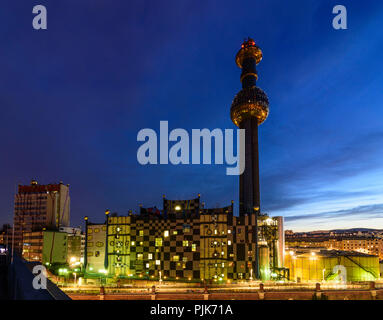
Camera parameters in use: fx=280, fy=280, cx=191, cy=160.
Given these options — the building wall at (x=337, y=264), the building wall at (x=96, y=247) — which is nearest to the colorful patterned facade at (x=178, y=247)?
the building wall at (x=96, y=247)

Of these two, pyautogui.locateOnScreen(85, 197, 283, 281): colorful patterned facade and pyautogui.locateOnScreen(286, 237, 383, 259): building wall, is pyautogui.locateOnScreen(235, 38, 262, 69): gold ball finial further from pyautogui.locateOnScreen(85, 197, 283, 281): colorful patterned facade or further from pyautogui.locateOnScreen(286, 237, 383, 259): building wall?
pyautogui.locateOnScreen(286, 237, 383, 259): building wall

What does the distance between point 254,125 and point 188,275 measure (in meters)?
57.5

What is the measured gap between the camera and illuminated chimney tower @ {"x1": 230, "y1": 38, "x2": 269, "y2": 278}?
289 ft

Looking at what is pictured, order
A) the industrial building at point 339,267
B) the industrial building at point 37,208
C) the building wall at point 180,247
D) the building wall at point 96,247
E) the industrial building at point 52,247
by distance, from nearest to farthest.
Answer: the building wall at point 180,247 → the industrial building at point 339,267 → the building wall at point 96,247 → the industrial building at point 52,247 → the industrial building at point 37,208

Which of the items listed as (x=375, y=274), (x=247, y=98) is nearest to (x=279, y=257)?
(x=375, y=274)

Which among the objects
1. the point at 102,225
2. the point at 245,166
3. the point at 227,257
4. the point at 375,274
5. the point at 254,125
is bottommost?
the point at 375,274

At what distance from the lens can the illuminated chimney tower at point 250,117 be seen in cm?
8794

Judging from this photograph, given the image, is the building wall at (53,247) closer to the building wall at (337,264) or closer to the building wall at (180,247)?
the building wall at (180,247)

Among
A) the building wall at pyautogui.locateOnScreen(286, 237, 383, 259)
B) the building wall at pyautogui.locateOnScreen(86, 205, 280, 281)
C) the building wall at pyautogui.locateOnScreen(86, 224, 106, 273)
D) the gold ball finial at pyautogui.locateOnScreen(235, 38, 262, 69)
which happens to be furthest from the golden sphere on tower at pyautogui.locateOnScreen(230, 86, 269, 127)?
the building wall at pyautogui.locateOnScreen(286, 237, 383, 259)

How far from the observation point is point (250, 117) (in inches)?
3720

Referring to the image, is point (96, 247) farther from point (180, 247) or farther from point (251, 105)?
point (251, 105)

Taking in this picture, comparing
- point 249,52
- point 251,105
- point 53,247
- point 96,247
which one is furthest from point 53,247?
point 249,52
